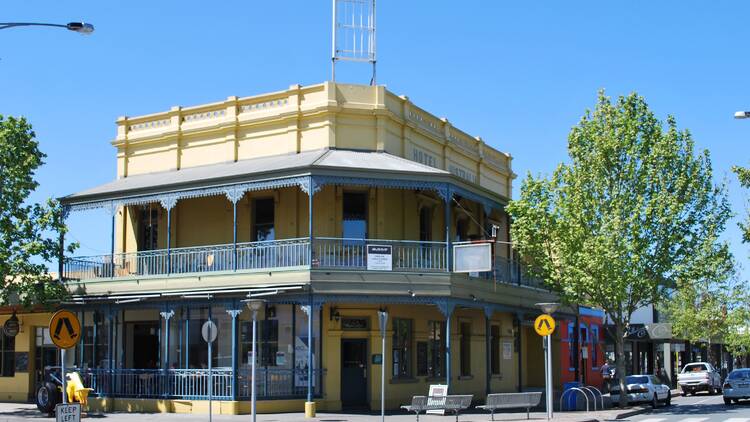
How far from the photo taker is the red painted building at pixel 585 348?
39688 mm

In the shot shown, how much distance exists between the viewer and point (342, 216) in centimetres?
2759

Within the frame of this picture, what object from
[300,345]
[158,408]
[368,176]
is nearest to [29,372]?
[158,408]

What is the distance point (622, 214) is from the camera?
29.3 meters

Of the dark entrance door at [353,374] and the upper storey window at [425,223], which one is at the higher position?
the upper storey window at [425,223]

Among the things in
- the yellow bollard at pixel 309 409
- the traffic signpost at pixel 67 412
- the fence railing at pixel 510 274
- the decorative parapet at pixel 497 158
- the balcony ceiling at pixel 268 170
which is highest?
the decorative parapet at pixel 497 158

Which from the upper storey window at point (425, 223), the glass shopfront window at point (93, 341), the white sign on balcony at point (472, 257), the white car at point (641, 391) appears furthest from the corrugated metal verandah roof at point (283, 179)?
the white car at point (641, 391)

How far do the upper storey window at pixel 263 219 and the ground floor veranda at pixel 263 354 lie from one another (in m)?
2.48

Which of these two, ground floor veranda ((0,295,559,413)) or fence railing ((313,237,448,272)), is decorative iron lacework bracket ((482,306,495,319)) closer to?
ground floor veranda ((0,295,559,413))

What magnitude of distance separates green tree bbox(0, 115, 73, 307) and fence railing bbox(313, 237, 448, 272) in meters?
8.25

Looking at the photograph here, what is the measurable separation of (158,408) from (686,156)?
18.5 m

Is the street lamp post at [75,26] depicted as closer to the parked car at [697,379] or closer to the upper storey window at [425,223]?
the upper storey window at [425,223]

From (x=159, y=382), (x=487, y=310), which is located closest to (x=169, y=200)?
(x=159, y=382)

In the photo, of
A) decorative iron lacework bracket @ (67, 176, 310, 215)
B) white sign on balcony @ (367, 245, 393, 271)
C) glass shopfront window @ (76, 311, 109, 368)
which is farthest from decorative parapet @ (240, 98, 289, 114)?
glass shopfront window @ (76, 311, 109, 368)

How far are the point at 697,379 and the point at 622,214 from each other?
1954cm
